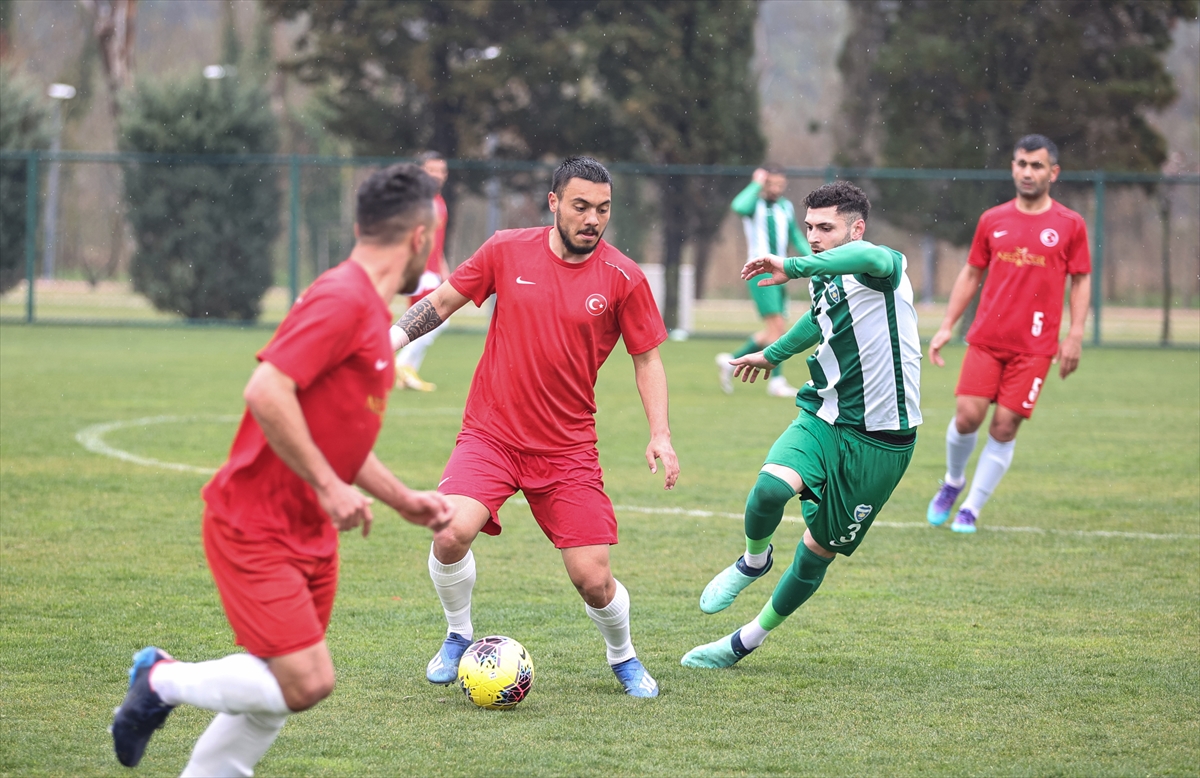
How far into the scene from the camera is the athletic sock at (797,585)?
5.43 metres

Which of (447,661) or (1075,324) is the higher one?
(1075,324)

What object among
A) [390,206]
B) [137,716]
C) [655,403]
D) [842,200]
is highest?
[842,200]

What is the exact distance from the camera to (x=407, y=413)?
13.6 metres

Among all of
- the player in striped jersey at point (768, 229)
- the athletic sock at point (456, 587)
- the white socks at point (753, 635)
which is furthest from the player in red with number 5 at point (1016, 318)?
the player in striped jersey at point (768, 229)

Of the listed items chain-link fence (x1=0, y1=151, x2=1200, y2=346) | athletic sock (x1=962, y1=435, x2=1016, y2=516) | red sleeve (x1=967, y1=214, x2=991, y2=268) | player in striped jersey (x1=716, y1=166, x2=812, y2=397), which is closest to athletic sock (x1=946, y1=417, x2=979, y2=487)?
athletic sock (x1=962, y1=435, x2=1016, y2=516)

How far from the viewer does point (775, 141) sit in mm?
59406

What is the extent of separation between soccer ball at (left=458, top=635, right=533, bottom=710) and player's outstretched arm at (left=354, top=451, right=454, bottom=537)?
1.34 m

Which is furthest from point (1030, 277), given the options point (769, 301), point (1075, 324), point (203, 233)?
point (203, 233)

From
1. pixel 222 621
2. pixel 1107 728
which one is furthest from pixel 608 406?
pixel 1107 728

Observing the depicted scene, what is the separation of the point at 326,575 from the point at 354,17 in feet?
96.6

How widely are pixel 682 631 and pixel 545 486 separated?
53.9 inches

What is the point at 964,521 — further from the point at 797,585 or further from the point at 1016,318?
the point at 797,585

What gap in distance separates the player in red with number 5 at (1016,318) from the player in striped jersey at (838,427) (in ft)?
9.86

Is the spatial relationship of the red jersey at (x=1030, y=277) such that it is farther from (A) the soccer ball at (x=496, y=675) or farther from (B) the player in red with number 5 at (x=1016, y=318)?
(A) the soccer ball at (x=496, y=675)
